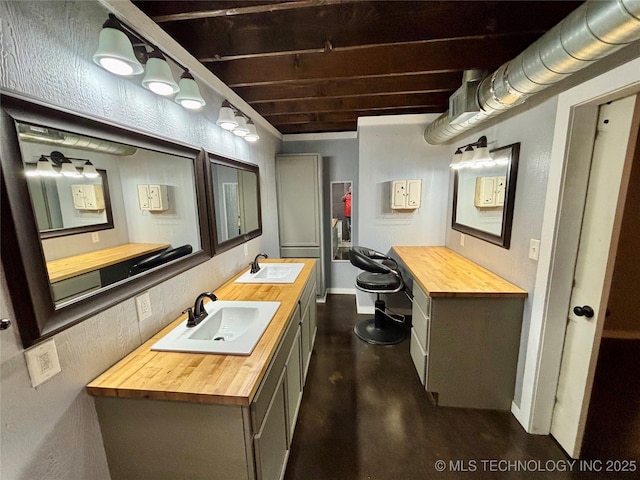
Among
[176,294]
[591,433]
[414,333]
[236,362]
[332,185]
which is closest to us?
[236,362]

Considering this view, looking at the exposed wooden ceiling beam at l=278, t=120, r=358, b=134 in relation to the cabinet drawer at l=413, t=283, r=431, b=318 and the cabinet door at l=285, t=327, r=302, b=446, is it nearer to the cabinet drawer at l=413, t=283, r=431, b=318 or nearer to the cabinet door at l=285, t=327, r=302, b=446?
the cabinet drawer at l=413, t=283, r=431, b=318

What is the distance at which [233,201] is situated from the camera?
235 centimetres

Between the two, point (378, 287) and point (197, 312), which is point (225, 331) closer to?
point (197, 312)

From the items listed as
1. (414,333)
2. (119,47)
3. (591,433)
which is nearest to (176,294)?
(119,47)

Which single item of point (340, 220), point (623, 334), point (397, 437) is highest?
point (340, 220)

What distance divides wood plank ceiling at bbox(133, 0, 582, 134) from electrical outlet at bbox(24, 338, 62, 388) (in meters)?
1.47

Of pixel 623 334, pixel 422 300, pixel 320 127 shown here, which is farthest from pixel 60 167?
pixel 623 334

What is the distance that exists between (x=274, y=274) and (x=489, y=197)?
2.01 m

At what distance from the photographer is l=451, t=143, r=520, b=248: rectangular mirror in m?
A: 1.93

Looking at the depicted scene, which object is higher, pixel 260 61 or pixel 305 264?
pixel 260 61

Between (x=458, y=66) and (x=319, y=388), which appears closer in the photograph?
(x=458, y=66)

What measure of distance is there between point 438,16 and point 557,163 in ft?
3.35

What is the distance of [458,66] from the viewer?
1.73 meters

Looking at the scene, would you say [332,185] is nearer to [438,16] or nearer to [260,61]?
[260,61]
